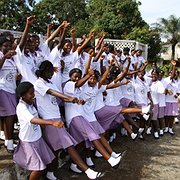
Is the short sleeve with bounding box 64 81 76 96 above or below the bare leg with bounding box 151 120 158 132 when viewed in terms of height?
above

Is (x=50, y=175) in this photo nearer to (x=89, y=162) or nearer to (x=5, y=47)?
(x=89, y=162)

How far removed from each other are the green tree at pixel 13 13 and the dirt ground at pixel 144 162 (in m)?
20.6

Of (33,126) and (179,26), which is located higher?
(179,26)

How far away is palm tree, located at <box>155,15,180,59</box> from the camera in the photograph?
33938mm

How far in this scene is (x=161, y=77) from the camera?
8.00 m

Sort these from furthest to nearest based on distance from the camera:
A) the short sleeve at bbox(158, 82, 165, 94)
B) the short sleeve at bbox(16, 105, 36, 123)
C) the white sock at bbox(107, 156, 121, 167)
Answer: the short sleeve at bbox(158, 82, 165, 94) → the white sock at bbox(107, 156, 121, 167) → the short sleeve at bbox(16, 105, 36, 123)

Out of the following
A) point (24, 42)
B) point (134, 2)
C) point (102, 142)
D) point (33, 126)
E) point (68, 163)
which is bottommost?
point (68, 163)

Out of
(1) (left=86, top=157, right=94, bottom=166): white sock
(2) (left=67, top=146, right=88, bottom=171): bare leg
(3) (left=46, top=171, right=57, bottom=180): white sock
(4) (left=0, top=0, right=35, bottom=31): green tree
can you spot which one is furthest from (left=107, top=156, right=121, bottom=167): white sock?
(4) (left=0, top=0, right=35, bottom=31): green tree

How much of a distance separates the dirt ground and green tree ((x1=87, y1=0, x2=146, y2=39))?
16138 millimetres

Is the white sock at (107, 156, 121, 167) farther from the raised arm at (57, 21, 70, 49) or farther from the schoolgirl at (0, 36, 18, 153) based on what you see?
the raised arm at (57, 21, 70, 49)

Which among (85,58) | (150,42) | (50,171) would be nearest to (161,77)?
(85,58)

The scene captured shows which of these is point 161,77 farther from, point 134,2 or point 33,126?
point 134,2

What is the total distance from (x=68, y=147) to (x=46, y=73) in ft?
3.25

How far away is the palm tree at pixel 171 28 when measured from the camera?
33.9 metres
